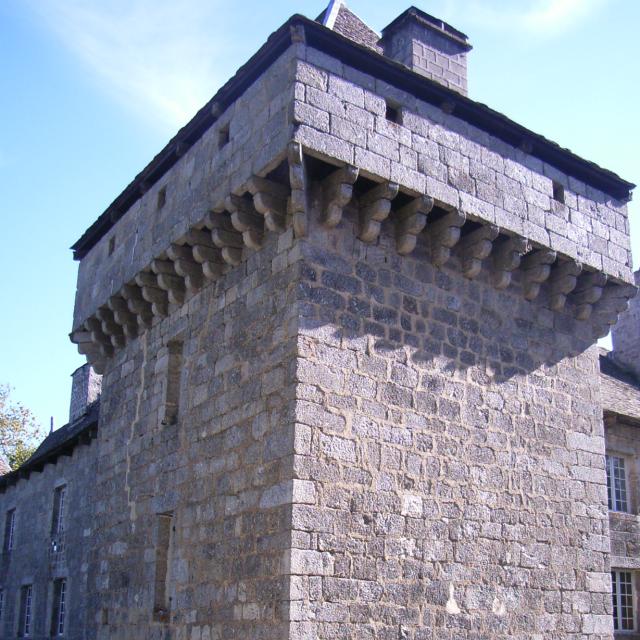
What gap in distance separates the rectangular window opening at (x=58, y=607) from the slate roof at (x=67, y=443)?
2.26m

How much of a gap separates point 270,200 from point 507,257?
2564mm

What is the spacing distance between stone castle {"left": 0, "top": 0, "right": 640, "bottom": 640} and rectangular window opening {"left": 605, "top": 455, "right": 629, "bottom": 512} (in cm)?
301

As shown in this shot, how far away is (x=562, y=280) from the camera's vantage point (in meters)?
9.41

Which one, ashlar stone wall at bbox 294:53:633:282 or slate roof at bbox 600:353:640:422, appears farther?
slate roof at bbox 600:353:640:422

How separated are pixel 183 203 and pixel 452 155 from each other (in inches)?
109

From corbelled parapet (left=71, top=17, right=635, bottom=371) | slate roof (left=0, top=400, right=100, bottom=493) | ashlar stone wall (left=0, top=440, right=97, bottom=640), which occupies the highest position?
corbelled parapet (left=71, top=17, right=635, bottom=371)

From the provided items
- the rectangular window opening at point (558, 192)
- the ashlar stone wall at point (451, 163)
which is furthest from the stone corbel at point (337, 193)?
the rectangular window opening at point (558, 192)

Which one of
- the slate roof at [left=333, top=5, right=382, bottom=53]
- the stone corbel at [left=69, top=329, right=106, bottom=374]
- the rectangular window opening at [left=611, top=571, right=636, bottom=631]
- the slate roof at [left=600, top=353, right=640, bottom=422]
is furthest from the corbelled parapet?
the rectangular window opening at [left=611, top=571, right=636, bottom=631]

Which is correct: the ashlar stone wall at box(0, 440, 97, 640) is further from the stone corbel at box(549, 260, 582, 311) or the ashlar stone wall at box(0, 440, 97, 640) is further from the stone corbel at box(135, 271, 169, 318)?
the stone corbel at box(549, 260, 582, 311)

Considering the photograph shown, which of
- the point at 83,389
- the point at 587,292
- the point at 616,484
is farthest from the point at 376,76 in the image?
the point at 83,389

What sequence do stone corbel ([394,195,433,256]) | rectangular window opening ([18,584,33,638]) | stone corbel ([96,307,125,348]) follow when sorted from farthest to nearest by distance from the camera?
rectangular window opening ([18,584,33,638]) → stone corbel ([96,307,125,348]) → stone corbel ([394,195,433,256])

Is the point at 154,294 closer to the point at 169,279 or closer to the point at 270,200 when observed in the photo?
the point at 169,279

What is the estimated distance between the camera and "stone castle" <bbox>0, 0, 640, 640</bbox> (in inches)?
285

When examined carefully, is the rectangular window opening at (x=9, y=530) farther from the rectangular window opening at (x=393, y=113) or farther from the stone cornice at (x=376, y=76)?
the rectangular window opening at (x=393, y=113)
